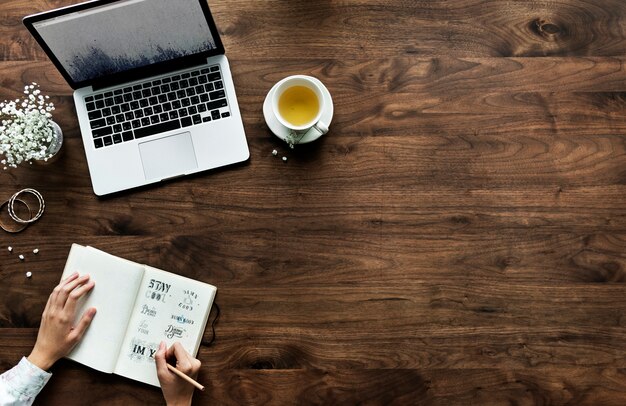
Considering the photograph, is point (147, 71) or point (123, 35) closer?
point (123, 35)

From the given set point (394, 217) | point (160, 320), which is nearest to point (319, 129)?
point (394, 217)

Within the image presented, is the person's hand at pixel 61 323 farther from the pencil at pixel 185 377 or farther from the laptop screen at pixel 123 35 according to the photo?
the laptop screen at pixel 123 35

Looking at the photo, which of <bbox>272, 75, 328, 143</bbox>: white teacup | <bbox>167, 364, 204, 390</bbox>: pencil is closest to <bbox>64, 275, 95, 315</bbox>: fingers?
<bbox>167, 364, 204, 390</bbox>: pencil

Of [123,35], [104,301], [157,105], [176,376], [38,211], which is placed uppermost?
[123,35]

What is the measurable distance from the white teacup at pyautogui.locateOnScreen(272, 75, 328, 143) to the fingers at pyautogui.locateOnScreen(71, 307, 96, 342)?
1.79 ft

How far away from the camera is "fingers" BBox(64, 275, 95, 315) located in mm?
1092

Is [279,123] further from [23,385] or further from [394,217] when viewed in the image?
[23,385]

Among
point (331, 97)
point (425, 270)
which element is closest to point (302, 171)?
point (331, 97)

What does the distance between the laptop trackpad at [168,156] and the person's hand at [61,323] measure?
0.26 metres

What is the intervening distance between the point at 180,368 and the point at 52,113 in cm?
60

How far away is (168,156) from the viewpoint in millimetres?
1120

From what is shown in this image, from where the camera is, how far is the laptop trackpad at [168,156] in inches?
44.0

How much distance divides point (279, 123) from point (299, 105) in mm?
55

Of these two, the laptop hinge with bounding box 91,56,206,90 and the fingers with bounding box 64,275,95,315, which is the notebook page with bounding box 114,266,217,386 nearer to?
the fingers with bounding box 64,275,95,315
